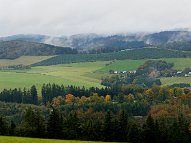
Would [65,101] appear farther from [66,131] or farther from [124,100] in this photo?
[66,131]

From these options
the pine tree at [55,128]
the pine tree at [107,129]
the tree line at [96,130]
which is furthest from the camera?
the pine tree at [107,129]

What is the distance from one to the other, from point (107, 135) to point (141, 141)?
22.0ft

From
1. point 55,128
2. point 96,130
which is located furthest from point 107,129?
point 55,128

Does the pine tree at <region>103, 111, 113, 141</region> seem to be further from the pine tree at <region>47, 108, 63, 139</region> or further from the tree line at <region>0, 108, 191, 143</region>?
the pine tree at <region>47, 108, 63, 139</region>

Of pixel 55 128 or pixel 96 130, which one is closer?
pixel 55 128

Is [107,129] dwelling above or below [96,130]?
above

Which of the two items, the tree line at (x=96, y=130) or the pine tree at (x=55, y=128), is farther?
the pine tree at (x=55, y=128)

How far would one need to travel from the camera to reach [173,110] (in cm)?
15775

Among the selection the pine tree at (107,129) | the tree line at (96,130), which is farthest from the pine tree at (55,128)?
the pine tree at (107,129)

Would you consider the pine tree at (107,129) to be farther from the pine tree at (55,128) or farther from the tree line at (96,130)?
the pine tree at (55,128)

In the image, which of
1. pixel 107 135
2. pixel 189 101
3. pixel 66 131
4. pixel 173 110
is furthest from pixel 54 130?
pixel 189 101

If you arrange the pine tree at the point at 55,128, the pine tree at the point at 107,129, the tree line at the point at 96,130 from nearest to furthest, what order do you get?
the tree line at the point at 96,130 → the pine tree at the point at 55,128 → the pine tree at the point at 107,129

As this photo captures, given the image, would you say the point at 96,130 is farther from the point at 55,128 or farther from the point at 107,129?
the point at 55,128

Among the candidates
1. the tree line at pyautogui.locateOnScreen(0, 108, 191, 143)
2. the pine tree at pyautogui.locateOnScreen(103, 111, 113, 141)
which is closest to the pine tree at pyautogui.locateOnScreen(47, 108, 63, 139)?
the tree line at pyautogui.locateOnScreen(0, 108, 191, 143)
